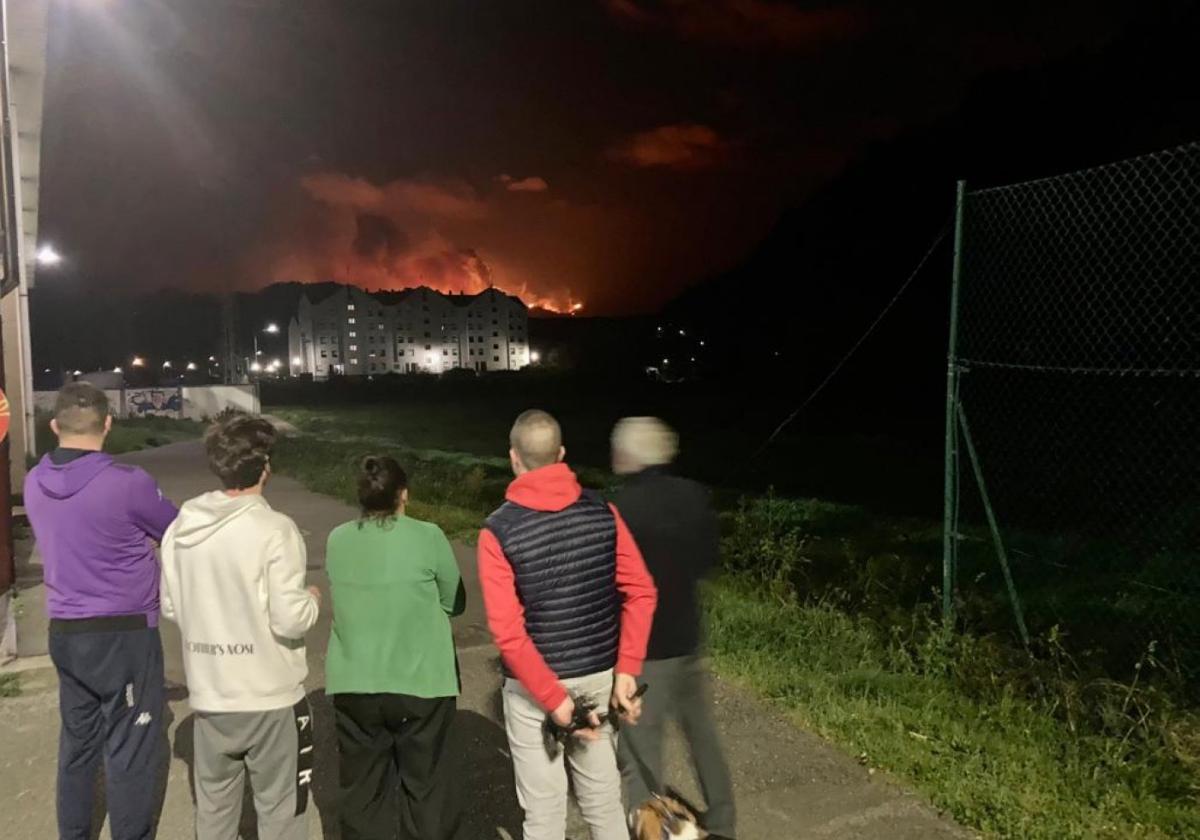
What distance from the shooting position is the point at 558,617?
276 centimetres

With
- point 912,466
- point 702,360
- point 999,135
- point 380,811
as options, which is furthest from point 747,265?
point 380,811

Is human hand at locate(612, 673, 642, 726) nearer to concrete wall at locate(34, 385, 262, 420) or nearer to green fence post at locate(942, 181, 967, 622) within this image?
green fence post at locate(942, 181, 967, 622)

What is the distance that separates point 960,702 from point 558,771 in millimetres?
2834

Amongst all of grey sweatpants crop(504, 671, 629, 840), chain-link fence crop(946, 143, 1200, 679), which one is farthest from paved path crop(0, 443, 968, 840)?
chain-link fence crop(946, 143, 1200, 679)

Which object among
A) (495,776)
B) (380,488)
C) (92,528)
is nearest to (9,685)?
(92,528)

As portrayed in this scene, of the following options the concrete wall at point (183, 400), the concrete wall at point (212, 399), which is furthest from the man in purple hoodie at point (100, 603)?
the concrete wall at point (212, 399)

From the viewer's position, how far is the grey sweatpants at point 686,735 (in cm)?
332

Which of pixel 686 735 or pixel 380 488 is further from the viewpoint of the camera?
pixel 686 735

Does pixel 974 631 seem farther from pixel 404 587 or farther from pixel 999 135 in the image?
pixel 999 135

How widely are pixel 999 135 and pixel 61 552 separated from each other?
35.7 metres

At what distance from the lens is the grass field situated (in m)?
3.64

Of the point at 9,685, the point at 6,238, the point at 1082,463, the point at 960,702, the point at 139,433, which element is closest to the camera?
the point at 960,702

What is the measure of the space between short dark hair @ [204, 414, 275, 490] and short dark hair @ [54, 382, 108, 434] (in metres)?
0.49

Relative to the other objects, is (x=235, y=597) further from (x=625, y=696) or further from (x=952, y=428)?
(x=952, y=428)
